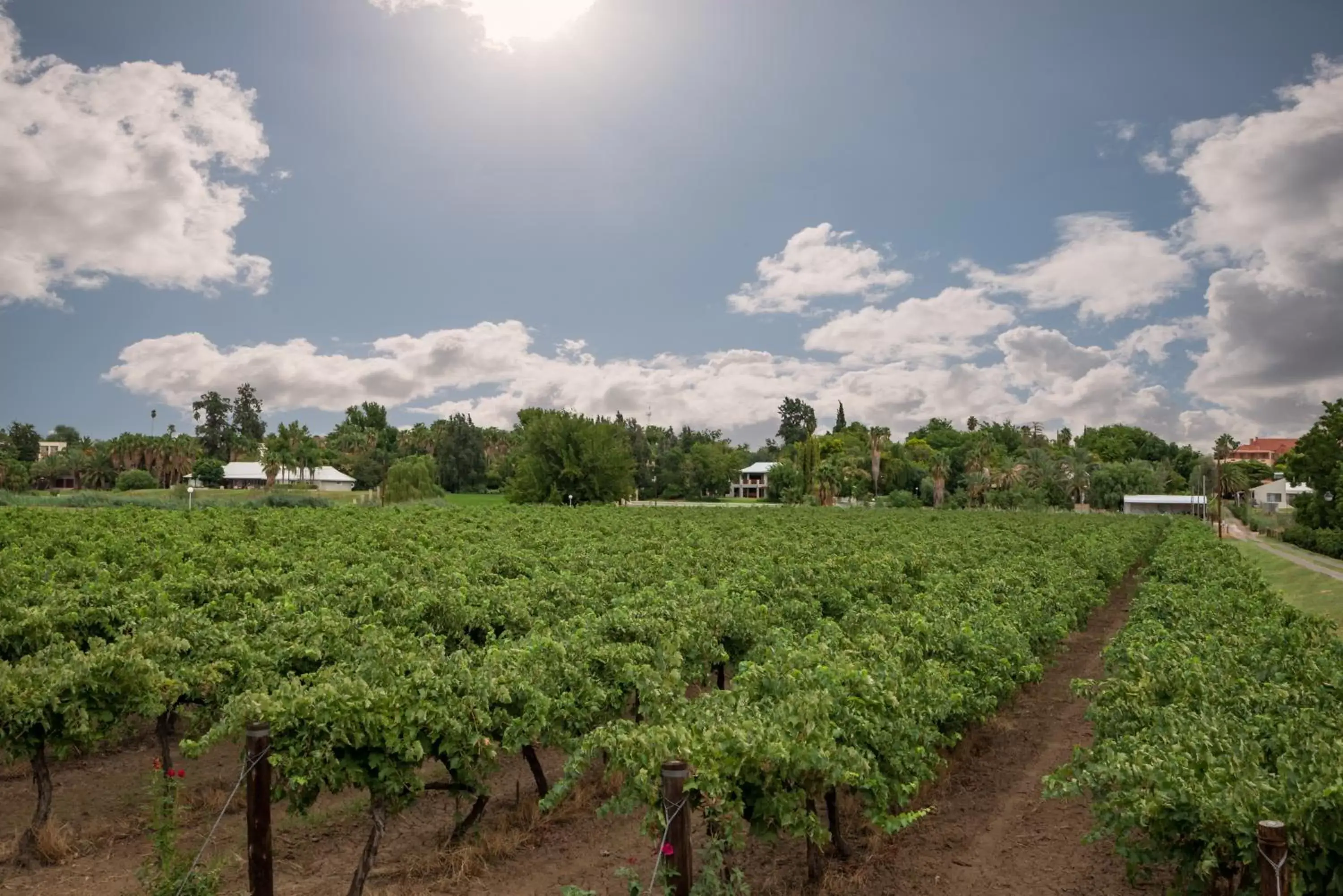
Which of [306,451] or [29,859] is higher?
[306,451]

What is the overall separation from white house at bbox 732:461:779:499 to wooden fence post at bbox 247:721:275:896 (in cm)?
14629

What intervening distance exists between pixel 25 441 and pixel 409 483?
100m

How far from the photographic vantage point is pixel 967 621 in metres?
12.1

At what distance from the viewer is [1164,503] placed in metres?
96.2

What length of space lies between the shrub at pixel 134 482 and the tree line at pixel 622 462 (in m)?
0.33

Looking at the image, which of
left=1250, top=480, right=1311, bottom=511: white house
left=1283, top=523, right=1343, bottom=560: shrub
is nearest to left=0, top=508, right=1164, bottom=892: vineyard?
left=1283, top=523, right=1343, bottom=560: shrub

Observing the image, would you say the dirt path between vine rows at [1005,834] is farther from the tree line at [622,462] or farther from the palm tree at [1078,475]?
the palm tree at [1078,475]

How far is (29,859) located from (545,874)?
5379 mm

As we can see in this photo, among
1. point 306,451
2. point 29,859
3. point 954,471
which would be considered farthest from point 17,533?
point 954,471

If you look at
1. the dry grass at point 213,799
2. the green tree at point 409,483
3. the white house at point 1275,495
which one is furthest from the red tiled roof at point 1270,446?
the dry grass at point 213,799

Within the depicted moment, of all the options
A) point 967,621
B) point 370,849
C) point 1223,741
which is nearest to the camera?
point 1223,741

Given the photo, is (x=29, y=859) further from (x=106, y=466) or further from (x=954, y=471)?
(x=106, y=466)

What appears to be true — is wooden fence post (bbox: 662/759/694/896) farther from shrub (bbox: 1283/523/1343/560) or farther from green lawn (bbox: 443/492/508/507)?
green lawn (bbox: 443/492/508/507)

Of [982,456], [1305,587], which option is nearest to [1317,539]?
[1305,587]
